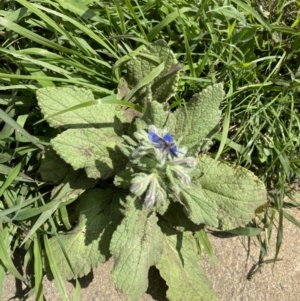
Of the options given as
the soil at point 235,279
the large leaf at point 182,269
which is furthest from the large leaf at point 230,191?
the soil at point 235,279

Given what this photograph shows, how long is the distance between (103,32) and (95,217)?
908mm

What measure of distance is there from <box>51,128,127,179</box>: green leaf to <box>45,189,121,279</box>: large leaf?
0.18 meters

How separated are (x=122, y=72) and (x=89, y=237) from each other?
82 cm

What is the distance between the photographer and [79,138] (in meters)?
2.16

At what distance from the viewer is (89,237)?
2.31 meters

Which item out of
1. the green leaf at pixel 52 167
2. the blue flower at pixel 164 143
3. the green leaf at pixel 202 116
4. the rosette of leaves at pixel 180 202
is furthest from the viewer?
the green leaf at pixel 52 167

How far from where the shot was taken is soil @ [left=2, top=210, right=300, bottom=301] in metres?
2.46

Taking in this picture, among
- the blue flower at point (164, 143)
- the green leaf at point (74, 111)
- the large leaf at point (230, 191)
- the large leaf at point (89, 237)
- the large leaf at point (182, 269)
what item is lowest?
the large leaf at point (182, 269)

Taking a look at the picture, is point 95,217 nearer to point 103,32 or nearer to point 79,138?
point 79,138

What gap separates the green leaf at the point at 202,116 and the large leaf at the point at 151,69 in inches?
6.1

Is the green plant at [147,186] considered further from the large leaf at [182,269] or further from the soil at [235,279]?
the soil at [235,279]

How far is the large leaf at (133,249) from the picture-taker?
2.13 m

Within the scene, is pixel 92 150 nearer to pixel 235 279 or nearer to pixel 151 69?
pixel 151 69

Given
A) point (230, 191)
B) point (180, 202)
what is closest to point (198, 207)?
point (180, 202)
